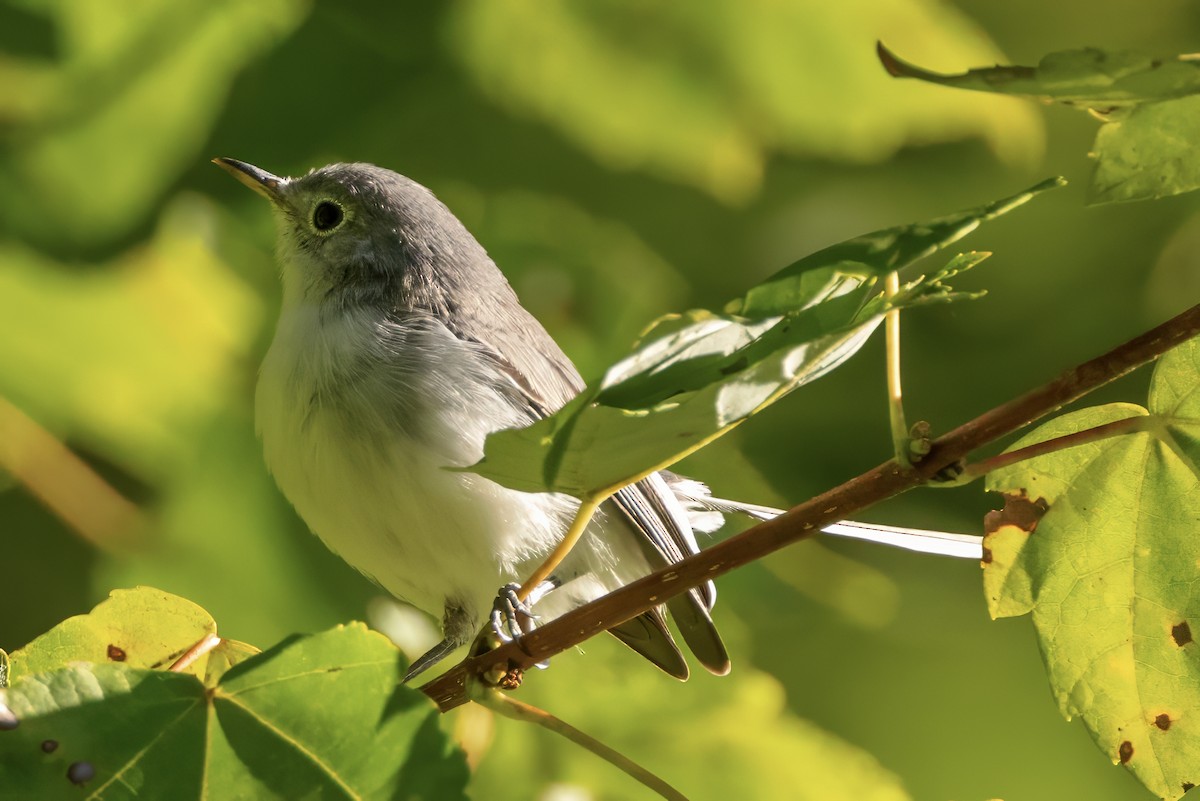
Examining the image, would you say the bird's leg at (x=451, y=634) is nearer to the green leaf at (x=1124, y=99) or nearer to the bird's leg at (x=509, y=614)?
the bird's leg at (x=509, y=614)

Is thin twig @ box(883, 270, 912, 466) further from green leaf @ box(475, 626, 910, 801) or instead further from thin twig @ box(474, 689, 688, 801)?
green leaf @ box(475, 626, 910, 801)

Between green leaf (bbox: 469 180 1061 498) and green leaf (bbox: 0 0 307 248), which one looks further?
green leaf (bbox: 0 0 307 248)

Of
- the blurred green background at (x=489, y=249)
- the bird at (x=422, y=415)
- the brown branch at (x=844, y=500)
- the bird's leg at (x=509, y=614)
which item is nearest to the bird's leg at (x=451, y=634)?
the bird at (x=422, y=415)

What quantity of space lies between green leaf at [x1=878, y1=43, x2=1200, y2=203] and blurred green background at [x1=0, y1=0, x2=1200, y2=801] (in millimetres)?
1324

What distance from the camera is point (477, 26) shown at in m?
2.89

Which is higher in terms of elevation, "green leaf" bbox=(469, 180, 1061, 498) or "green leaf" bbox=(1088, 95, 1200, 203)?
"green leaf" bbox=(1088, 95, 1200, 203)

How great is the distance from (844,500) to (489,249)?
1.78 meters

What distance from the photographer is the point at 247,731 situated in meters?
1.42

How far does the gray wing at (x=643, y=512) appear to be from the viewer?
8.49 ft

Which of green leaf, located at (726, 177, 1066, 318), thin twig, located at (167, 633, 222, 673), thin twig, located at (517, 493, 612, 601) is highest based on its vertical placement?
green leaf, located at (726, 177, 1066, 318)

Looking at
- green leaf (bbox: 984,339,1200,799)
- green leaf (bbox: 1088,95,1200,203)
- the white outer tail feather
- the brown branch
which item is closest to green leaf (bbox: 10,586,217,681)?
the brown branch

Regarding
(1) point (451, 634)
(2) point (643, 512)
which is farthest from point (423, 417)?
(1) point (451, 634)

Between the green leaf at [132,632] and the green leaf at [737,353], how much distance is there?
24.3 inches

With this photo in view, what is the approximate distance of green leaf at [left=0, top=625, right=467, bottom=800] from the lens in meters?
1.34
